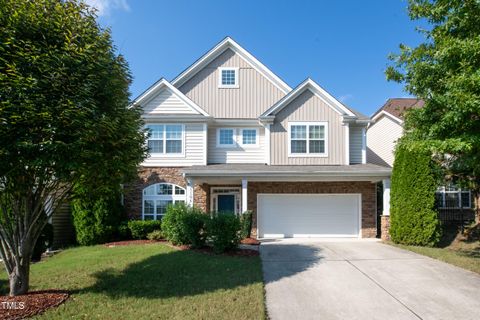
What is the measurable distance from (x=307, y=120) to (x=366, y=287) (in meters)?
9.93

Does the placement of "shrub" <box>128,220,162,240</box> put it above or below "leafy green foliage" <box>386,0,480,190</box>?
below

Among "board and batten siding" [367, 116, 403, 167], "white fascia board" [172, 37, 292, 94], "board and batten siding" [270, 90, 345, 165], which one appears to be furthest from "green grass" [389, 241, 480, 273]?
"white fascia board" [172, 37, 292, 94]

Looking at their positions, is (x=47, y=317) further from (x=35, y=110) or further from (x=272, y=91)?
(x=272, y=91)

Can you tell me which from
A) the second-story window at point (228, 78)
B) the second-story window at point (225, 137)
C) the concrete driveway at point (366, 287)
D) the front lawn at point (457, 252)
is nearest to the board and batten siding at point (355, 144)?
the front lawn at point (457, 252)

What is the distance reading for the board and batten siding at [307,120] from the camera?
623 inches

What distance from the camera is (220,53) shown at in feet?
59.8

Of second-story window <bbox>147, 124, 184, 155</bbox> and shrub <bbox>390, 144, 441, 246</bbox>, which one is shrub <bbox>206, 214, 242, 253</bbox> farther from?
shrub <bbox>390, 144, 441, 246</bbox>

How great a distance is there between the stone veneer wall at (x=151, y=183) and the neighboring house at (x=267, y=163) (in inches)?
1.8

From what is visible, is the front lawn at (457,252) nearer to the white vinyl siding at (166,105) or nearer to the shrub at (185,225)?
the shrub at (185,225)

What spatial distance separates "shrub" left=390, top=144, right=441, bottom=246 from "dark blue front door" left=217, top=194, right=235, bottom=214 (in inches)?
283

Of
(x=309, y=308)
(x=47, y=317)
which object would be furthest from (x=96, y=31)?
(x=309, y=308)

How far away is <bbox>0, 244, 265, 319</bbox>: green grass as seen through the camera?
5848 mm

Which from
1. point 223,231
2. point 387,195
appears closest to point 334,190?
point 387,195

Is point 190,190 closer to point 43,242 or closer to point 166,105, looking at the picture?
point 166,105
